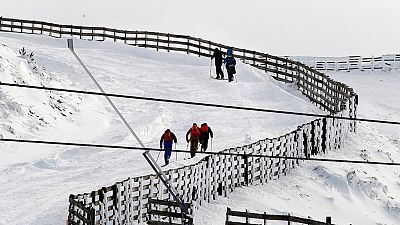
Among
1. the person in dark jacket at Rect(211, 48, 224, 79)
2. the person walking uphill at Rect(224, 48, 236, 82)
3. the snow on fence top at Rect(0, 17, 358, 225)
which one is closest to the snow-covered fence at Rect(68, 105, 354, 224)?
the snow on fence top at Rect(0, 17, 358, 225)

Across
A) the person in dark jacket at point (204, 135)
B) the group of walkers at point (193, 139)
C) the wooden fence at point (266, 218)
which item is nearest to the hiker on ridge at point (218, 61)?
the group of walkers at point (193, 139)

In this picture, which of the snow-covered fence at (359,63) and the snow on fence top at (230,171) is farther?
the snow-covered fence at (359,63)

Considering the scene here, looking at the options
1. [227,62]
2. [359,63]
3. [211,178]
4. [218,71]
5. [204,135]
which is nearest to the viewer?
[211,178]

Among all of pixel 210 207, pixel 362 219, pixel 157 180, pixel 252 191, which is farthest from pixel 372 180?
pixel 157 180

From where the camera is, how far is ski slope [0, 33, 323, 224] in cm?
2181

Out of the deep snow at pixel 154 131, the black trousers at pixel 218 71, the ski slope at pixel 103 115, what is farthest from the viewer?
the black trousers at pixel 218 71

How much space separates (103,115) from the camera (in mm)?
32531

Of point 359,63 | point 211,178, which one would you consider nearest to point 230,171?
point 211,178

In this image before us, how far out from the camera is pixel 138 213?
18078mm

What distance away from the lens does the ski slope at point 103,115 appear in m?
21.8

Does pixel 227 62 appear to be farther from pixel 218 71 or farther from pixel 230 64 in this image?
pixel 218 71

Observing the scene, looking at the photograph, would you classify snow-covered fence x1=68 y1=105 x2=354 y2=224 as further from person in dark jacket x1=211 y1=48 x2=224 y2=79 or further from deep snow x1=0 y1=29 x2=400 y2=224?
person in dark jacket x1=211 y1=48 x2=224 y2=79

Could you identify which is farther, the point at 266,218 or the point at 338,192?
the point at 338,192

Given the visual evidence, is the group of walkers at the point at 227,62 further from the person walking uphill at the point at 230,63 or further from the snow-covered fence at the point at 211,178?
the snow-covered fence at the point at 211,178
